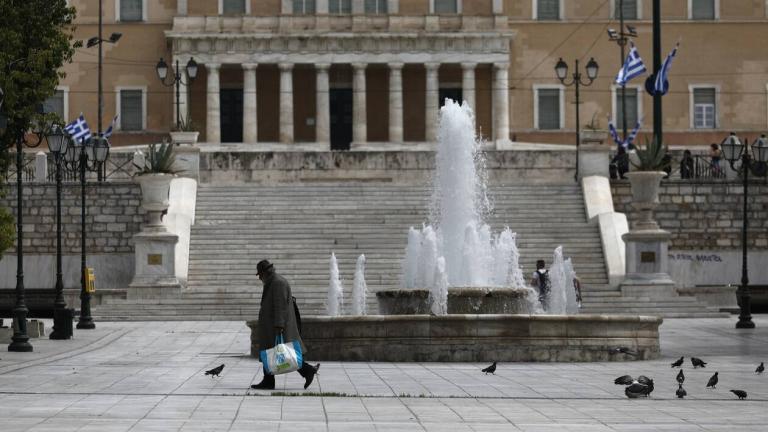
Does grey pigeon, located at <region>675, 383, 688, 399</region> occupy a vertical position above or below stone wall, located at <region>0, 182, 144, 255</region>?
below

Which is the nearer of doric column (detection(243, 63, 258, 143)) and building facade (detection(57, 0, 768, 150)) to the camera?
building facade (detection(57, 0, 768, 150))

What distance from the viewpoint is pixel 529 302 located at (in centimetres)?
2302

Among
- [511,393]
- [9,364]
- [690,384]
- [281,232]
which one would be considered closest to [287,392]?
[511,393]

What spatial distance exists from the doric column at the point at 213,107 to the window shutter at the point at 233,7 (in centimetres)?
298

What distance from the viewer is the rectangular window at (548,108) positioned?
210 feet

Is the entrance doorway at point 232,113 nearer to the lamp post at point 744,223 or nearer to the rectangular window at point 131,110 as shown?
the rectangular window at point 131,110

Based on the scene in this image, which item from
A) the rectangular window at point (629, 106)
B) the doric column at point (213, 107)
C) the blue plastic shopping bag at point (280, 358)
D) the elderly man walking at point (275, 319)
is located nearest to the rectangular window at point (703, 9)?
the rectangular window at point (629, 106)

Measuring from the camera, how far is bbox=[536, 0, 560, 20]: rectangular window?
64500mm

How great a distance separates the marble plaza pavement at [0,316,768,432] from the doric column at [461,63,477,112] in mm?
38565

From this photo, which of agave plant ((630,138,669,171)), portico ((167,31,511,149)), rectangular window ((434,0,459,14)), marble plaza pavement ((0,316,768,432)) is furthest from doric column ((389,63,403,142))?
marble plaza pavement ((0,316,768,432))

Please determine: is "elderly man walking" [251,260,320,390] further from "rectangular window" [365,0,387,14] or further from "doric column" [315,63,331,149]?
"rectangular window" [365,0,387,14]

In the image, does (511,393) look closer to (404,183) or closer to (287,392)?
(287,392)

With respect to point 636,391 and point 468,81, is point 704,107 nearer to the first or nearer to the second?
point 468,81

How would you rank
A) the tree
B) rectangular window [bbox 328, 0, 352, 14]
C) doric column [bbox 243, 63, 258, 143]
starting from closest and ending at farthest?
1. the tree
2. doric column [bbox 243, 63, 258, 143]
3. rectangular window [bbox 328, 0, 352, 14]
